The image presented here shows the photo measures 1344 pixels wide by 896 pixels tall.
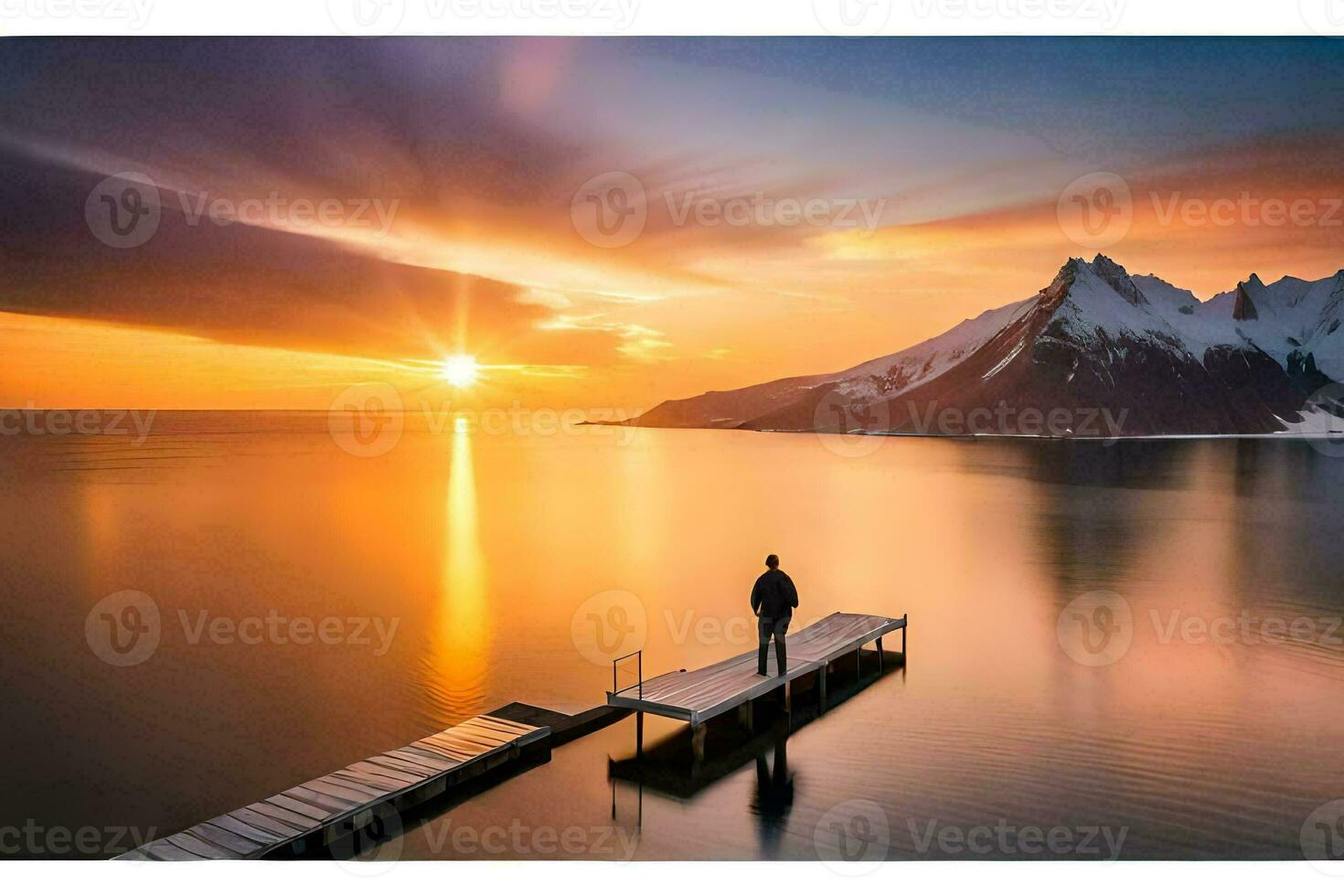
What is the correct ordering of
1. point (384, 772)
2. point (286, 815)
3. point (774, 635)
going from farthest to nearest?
point (774, 635)
point (384, 772)
point (286, 815)

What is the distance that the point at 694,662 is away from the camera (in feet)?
31.7

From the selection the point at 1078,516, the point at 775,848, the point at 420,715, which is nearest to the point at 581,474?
the point at 1078,516

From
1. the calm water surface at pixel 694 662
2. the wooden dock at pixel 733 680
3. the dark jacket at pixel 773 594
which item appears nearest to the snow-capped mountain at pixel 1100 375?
the calm water surface at pixel 694 662

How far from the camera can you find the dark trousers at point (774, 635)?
7.09 m

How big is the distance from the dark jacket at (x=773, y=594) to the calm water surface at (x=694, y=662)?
108 centimetres

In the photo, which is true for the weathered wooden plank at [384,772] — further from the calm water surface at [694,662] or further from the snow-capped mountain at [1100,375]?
the snow-capped mountain at [1100,375]

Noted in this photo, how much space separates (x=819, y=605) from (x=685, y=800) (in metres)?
7.41

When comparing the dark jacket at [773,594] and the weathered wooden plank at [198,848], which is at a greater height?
the dark jacket at [773,594]

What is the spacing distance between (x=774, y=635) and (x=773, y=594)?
1.58 feet

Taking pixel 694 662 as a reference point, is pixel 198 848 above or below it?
above

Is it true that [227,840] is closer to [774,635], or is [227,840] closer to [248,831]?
[248,831]

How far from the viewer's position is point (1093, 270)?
10819 centimetres

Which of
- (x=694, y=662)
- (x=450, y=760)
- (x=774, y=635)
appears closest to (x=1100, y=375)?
(x=694, y=662)

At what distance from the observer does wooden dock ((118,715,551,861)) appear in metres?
4.79
